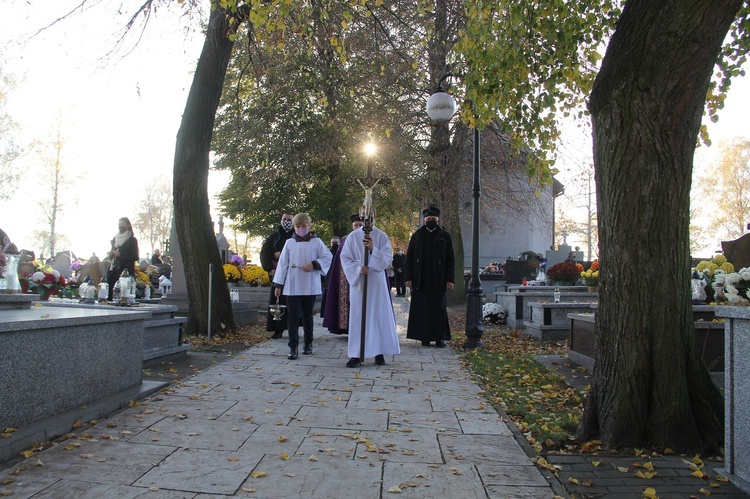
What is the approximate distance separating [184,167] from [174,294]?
9.99ft

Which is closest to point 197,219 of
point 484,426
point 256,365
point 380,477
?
point 256,365

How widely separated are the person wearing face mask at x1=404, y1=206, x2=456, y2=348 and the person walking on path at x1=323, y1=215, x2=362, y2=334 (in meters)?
1.20

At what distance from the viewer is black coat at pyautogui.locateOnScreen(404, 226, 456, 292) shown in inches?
432

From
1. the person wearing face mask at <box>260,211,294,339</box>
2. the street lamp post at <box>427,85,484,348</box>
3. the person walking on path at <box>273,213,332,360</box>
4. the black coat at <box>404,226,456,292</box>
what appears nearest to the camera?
the person walking on path at <box>273,213,332,360</box>

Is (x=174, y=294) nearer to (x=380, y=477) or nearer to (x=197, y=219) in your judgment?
(x=197, y=219)

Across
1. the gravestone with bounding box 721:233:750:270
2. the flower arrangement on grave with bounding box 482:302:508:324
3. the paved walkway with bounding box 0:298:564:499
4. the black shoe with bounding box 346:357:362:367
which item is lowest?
the paved walkway with bounding box 0:298:564:499

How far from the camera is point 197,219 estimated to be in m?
11.5

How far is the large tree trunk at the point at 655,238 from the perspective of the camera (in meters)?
4.66

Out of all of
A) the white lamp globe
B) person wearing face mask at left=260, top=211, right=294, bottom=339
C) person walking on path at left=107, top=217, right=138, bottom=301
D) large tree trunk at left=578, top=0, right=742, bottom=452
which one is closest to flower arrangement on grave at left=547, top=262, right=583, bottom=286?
the white lamp globe

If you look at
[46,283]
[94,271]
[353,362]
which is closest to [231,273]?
[94,271]

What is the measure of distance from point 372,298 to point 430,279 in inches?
88.6

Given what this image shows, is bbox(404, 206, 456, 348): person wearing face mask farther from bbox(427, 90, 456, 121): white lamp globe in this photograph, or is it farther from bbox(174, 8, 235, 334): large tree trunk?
bbox(174, 8, 235, 334): large tree trunk

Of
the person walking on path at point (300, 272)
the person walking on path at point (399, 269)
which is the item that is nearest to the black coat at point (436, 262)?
the person walking on path at point (300, 272)

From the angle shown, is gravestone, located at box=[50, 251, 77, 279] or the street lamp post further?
gravestone, located at box=[50, 251, 77, 279]
